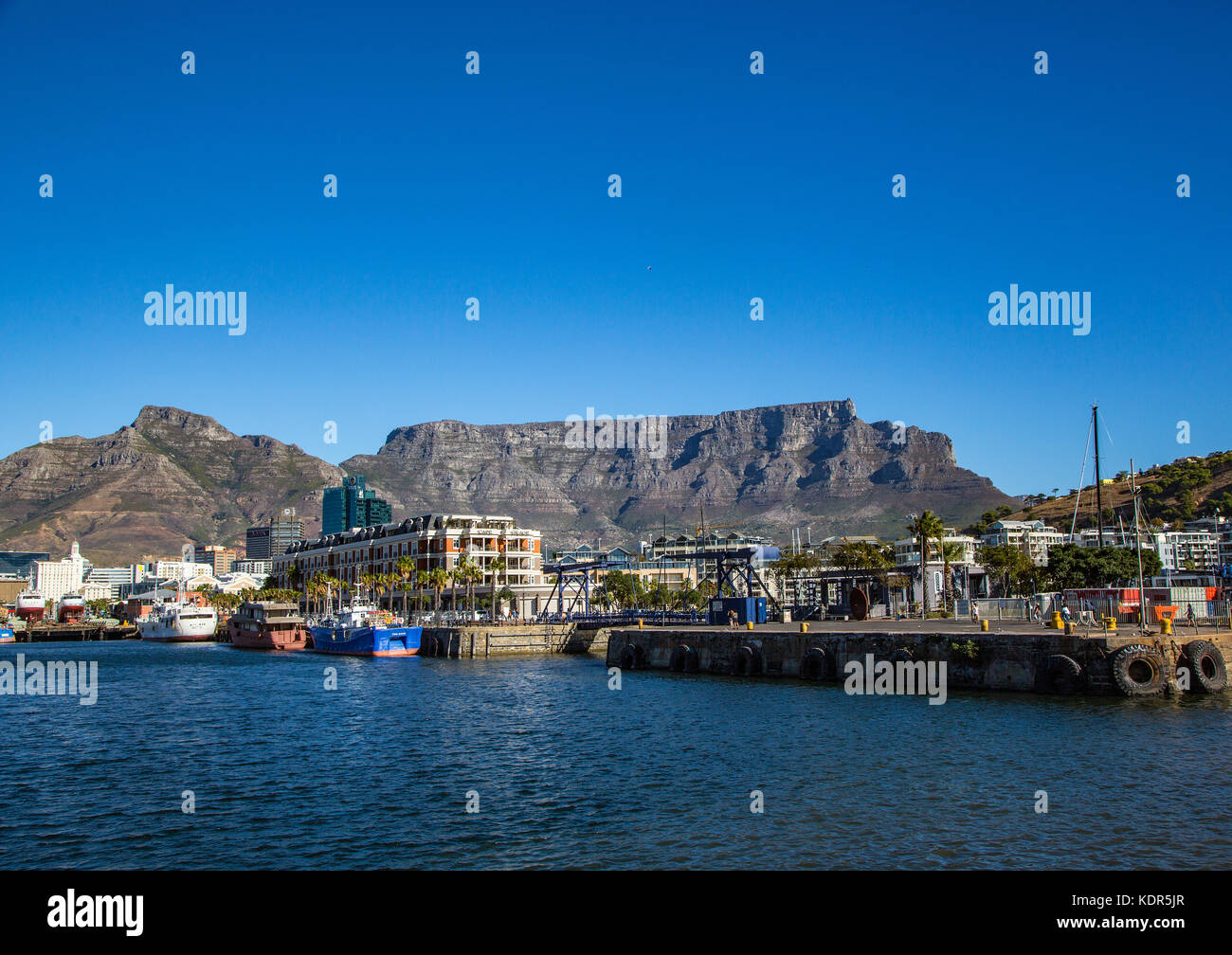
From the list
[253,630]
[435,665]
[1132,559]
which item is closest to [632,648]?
[435,665]

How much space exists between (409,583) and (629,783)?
5402 inches

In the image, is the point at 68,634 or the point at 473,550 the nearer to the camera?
the point at 473,550

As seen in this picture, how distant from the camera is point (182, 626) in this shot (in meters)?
162

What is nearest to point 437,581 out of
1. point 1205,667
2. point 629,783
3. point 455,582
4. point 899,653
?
point 455,582

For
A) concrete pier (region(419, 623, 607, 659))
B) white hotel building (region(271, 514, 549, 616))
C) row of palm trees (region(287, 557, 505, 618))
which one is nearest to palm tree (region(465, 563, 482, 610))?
row of palm trees (region(287, 557, 505, 618))

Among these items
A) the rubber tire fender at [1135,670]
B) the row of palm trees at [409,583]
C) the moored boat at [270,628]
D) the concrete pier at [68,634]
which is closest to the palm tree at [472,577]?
the row of palm trees at [409,583]

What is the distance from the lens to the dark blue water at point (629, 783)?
2281 cm

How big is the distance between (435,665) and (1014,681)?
57.4 meters

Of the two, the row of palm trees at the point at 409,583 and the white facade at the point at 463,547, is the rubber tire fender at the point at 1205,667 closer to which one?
the row of palm trees at the point at 409,583

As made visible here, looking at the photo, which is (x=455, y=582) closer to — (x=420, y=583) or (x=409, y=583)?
(x=420, y=583)

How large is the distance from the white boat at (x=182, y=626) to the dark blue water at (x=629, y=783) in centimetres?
11498

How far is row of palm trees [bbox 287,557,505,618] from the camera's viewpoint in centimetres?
14712

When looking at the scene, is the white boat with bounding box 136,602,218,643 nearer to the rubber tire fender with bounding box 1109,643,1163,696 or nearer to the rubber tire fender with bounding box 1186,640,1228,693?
the rubber tire fender with bounding box 1109,643,1163,696
